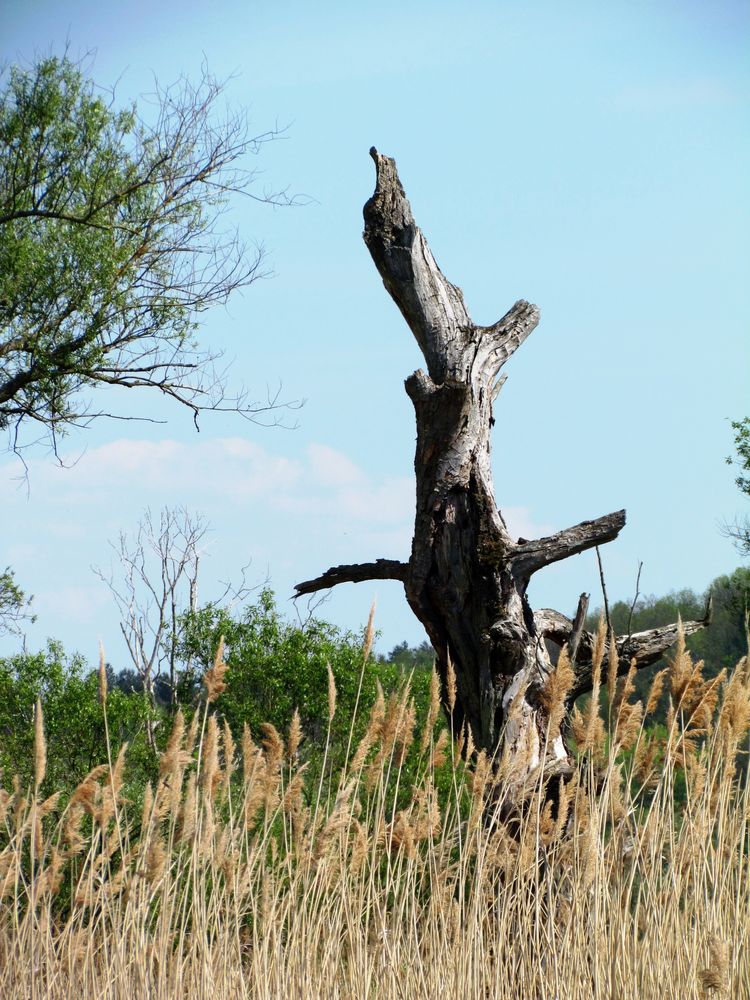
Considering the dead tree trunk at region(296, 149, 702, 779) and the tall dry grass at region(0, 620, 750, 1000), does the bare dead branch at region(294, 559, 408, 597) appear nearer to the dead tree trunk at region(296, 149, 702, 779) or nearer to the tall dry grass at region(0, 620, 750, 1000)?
the dead tree trunk at region(296, 149, 702, 779)

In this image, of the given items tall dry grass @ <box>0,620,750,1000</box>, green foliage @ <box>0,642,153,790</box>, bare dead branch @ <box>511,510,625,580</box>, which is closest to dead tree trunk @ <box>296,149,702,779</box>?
bare dead branch @ <box>511,510,625,580</box>

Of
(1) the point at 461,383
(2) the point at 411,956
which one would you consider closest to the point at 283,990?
(2) the point at 411,956

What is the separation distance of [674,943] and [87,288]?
27.9ft

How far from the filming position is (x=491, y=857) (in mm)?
3271

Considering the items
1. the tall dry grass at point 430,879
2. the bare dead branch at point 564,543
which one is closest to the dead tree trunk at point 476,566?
the bare dead branch at point 564,543

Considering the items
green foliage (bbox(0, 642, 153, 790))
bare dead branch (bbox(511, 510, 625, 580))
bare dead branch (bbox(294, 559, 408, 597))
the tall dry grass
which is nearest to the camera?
the tall dry grass

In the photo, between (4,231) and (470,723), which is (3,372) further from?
(470,723)

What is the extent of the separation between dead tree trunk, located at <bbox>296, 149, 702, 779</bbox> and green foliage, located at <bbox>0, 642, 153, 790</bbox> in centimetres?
235

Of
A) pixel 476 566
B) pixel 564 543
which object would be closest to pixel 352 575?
pixel 476 566

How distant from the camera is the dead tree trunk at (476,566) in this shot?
4684 millimetres

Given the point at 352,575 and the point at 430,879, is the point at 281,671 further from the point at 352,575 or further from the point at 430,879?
the point at 430,879

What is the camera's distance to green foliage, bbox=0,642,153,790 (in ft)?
21.5

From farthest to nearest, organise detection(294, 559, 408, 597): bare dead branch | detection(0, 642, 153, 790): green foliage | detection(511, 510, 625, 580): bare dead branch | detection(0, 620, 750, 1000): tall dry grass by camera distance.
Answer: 1. detection(0, 642, 153, 790): green foliage
2. detection(294, 559, 408, 597): bare dead branch
3. detection(511, 510, 625, 580): bare dead branch
4. detection(0, 620, 750, 1000): tall dry grass

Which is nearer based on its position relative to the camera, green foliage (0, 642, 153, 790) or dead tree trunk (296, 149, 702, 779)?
dead tree trunk (296, 149, 702, 779)
